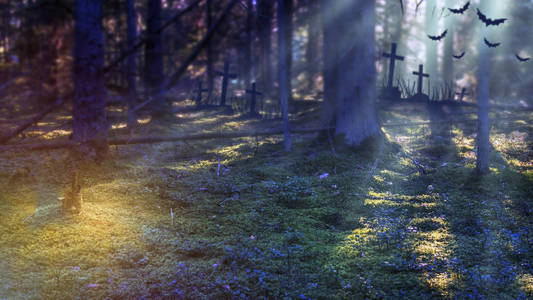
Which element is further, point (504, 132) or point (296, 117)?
point (296, 117)

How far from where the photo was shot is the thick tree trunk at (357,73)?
32.2 feet

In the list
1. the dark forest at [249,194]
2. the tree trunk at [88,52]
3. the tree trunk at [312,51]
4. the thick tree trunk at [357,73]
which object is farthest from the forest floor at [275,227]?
the tree trunk at [312,51]

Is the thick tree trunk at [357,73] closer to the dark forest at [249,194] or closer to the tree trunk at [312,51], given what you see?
the dark forest at [249,194]

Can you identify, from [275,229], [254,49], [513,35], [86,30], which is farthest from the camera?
[254,49]

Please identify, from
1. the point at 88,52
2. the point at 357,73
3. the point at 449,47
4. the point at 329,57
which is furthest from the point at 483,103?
the point at 449,47

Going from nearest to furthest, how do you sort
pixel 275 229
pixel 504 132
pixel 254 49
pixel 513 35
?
pixel 275 229 → pixel 504 132 → pixel 513 35 → pixel 254 49

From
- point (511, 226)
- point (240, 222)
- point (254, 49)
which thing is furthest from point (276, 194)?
point (254, 49)

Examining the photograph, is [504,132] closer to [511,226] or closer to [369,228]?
[511,226]

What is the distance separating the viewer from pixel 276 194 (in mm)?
7371

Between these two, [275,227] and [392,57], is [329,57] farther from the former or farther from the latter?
[275,227]

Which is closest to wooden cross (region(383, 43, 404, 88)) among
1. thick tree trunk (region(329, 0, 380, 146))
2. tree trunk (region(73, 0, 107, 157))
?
thick tree trunk (region(329, 0, 380, 146))

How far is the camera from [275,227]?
587 centimetres

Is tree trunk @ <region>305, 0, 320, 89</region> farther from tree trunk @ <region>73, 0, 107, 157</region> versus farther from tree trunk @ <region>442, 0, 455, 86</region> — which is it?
tree trunk @ <region>73, 0, 107, 157</region>

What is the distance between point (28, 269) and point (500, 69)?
106ft
